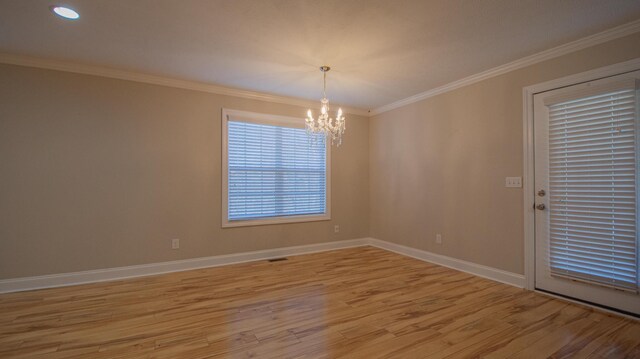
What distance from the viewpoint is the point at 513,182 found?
3.19 meters

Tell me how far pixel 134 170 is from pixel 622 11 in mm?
4958

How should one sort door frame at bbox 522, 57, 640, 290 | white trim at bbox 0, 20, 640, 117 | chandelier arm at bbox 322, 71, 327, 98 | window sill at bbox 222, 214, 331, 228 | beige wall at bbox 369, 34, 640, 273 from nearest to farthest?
white trim at bbox 0, 20, 640, 117
door frame at bbox 522, 57, 640, 290
beige wall at bbox 369, 34, 640, 273
chandelier arm at bbox 322, 71, 327, 98
window sill at bbox 222, 214, 331, 228

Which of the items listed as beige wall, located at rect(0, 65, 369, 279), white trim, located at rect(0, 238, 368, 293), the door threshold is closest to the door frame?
the door threshold

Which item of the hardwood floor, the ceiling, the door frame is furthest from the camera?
the door frame

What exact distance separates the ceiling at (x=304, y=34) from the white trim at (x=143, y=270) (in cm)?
237

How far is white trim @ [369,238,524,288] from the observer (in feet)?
10.5

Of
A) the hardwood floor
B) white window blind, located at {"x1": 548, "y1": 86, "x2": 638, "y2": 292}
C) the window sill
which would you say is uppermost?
white window blind, located at {"x1": 548, "y1": 86, "x2": 638, "y2": 292}

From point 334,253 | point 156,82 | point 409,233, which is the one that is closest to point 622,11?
point 409,233

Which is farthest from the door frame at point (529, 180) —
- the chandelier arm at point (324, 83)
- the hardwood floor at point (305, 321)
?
the chandelier arm at point (324, 83)

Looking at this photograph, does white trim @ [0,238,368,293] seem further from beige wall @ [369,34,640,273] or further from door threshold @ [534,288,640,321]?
door threshold @ [534,288,640,321]

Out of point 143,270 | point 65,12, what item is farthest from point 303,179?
point 65,12

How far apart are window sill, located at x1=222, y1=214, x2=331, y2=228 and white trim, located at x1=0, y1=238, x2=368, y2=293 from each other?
41 centimetres

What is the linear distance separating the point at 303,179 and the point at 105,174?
2.63m

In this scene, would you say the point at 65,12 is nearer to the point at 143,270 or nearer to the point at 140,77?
the point at 140,77
